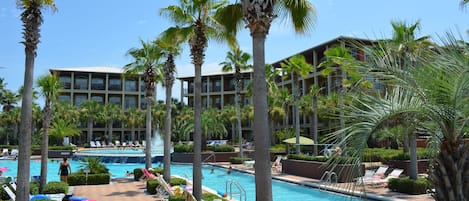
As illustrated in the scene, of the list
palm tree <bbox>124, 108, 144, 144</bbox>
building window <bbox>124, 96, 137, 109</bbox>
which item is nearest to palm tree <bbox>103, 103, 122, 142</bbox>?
palm tree <bbox>124, 108, 144, 144</bbox>

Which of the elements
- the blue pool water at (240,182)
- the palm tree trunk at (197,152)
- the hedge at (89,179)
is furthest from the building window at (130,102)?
the palm tree trunk at (197,152)

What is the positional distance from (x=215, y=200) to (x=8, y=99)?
180 ft

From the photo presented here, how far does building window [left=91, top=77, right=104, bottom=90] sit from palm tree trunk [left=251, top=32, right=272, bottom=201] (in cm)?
6727

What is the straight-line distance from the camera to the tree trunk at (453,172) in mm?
5242

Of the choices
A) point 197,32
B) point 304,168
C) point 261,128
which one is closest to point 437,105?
point 261,128

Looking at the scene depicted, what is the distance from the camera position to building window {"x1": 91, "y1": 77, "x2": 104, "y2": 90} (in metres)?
70.2

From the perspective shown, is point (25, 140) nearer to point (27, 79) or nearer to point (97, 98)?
point (27, 79)

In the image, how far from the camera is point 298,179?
65.5ft

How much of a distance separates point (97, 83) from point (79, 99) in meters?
4.11

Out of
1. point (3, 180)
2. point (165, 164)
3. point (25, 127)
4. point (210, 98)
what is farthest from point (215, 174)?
point (210, 98)

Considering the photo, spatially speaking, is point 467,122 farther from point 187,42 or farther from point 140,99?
point 140,99

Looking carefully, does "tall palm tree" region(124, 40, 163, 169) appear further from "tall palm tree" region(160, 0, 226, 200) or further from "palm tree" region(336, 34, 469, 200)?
"palm tree" region(336, 34, 469, 200)

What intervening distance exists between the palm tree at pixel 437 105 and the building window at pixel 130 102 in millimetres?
70993

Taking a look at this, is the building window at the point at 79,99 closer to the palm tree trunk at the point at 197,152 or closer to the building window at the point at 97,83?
the building window at the point at 97,83
